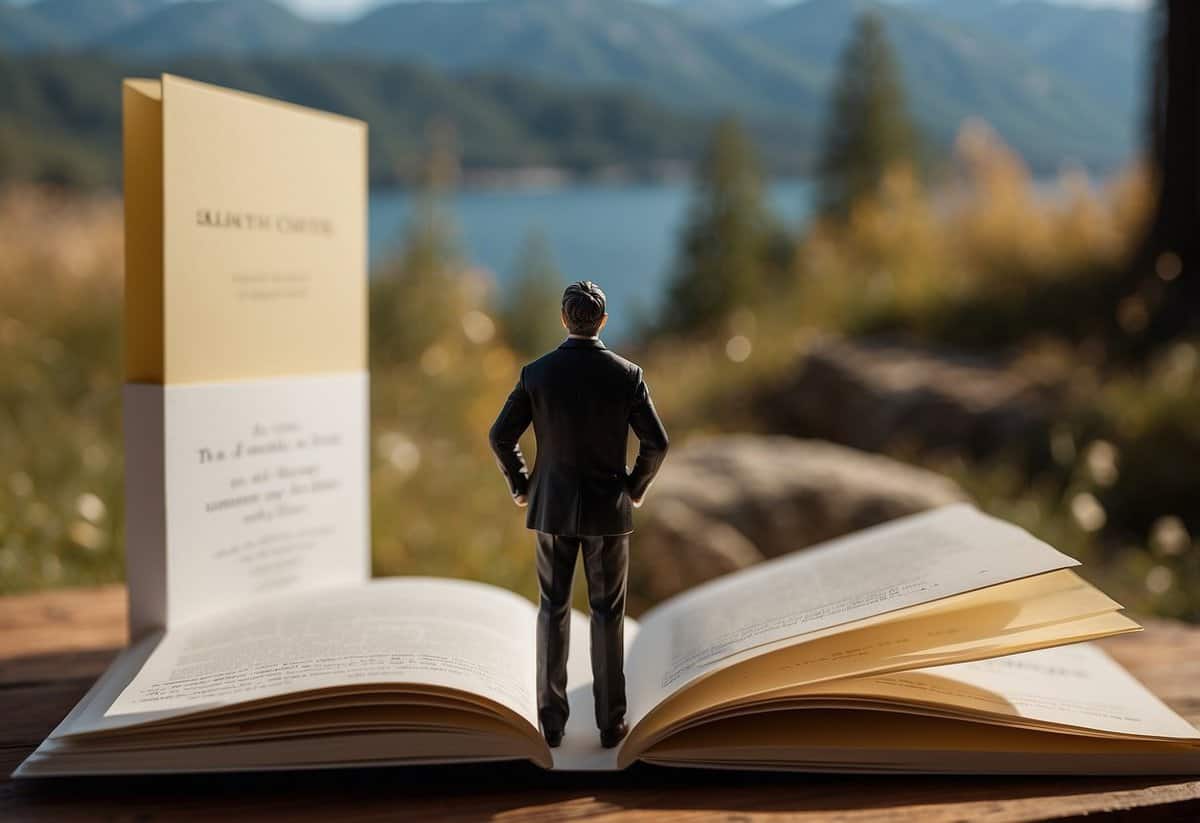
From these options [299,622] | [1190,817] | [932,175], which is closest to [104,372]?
[299,622]

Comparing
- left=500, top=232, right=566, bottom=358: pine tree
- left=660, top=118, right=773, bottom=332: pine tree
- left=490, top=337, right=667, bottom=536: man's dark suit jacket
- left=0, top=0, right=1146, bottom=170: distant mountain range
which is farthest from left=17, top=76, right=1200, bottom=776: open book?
left=660, top=118, right=773, bottom=332: pine tree

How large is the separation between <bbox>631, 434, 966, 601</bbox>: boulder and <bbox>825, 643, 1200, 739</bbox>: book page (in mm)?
1295

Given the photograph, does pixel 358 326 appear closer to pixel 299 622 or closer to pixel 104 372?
pixel 299 622

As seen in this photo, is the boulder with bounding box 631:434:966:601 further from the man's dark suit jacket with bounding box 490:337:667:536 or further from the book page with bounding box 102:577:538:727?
the man's dark suit jacket with bounding box 490:337:667:536

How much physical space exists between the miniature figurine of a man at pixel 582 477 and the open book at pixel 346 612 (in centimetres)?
3

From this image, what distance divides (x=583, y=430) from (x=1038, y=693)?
451 millimetres

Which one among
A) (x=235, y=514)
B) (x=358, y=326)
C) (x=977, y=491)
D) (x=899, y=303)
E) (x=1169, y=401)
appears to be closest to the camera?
(x=235, y=514)

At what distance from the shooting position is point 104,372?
305cm

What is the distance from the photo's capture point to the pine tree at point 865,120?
36.8 feet

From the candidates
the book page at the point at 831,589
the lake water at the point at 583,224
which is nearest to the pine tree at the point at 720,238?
the lake water at the point at 583,224

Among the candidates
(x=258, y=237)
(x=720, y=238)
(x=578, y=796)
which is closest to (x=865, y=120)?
(x=720, y=238)

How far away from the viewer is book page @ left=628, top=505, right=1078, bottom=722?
73 centimetres

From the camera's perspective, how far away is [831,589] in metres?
0.84

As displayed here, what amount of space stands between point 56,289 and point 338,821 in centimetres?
355
